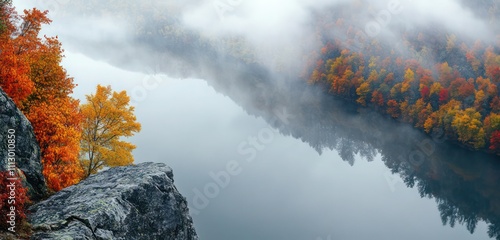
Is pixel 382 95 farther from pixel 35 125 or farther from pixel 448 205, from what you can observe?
pixel 35 125

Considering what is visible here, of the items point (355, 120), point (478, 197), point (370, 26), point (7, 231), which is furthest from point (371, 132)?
point (7, 231)

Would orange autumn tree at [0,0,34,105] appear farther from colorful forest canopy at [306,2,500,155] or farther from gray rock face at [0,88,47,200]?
colorful forest canopy at [306,2,500,155]

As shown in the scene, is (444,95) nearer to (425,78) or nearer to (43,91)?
(425,78)

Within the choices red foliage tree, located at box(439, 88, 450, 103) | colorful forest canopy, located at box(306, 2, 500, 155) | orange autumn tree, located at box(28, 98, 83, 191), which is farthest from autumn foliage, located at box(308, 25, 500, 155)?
orange autumn tree, located at box(28, 98, 83, 191)

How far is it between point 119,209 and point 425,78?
95.0m

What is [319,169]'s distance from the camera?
7444cm

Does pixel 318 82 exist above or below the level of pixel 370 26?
below

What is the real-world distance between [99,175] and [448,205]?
197 ft

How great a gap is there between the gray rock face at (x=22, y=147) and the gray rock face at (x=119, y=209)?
1.57 meters

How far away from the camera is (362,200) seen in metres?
62.4

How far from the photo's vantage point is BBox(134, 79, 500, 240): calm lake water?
54031 millimetres

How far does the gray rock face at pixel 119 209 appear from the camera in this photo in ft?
50.9

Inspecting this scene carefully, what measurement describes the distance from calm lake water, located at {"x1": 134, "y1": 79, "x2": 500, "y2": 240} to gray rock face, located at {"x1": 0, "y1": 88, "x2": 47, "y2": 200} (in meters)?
29.9

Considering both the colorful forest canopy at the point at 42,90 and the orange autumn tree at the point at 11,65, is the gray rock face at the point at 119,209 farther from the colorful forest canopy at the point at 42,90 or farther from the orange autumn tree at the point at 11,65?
the orange autumn tree at the point at 11,65
